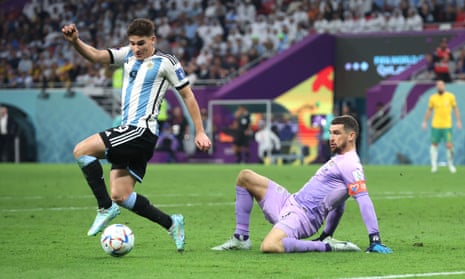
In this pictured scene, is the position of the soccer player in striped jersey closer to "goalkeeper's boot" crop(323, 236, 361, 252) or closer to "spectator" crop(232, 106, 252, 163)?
"goalkeeper's boot" crop(323, 236, 361, 252)

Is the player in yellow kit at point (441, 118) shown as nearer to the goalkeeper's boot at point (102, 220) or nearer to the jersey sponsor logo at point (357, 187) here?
the jersey sponsor logo at point (357, 187)

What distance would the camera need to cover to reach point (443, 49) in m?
31.7

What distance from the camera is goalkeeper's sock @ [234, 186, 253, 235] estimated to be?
9609mm

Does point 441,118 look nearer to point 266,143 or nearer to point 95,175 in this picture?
point 266,143

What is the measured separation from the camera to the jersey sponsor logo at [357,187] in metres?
9.05

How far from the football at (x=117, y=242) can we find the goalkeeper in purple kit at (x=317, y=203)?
1.04 meters

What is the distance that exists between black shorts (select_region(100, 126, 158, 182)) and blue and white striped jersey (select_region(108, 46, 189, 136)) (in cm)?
8

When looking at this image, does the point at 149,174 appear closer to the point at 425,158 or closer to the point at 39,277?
the point at 425,158

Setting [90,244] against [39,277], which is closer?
[39,277]

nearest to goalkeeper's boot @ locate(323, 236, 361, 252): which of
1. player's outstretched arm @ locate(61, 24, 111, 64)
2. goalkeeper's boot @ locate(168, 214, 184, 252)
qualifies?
goalkeeper's boot @ locate(168, 214, 184, 252)

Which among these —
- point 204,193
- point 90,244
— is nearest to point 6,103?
point 204,193

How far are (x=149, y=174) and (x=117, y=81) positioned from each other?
33.1ft

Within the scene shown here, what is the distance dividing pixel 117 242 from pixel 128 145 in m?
0.94

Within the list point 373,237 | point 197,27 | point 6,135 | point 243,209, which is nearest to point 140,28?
point 243,209
